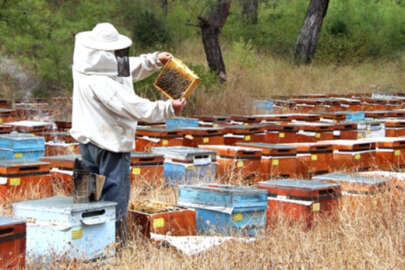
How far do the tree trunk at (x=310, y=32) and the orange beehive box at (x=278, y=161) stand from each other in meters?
17.3

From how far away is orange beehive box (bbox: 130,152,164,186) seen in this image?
8008 millimetres

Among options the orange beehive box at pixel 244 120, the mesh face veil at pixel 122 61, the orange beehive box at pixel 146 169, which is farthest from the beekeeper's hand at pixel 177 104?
the orange beehive box at pixel 244 120

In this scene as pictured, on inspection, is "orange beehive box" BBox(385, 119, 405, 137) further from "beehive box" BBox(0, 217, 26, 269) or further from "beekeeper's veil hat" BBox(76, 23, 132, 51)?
"beehive box" BBox(0, 217, 26, 269)

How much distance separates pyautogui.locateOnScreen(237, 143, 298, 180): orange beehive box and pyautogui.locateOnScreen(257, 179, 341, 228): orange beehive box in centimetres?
212

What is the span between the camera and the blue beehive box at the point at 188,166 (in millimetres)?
8375

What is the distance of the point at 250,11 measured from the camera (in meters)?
34.5

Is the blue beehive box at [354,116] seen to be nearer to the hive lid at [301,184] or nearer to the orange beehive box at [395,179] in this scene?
the orange beehive box at [395,179]

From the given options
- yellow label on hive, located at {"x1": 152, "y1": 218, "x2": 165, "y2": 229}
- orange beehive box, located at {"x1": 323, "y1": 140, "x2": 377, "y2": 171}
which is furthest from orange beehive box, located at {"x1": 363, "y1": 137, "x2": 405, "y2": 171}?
yellow label on hive, located at {"x1": 152, "y1": 218, "x2": 165, "y2": 229}

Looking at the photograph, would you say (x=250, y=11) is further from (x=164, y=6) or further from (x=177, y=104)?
(x=177, y=104)

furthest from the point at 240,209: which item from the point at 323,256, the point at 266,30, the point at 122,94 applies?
the point at 266,30

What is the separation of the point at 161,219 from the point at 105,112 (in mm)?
1103

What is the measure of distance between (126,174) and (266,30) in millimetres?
26577

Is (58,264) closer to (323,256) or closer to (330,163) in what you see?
(323,256)

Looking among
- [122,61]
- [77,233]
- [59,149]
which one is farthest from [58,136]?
[77,233]
